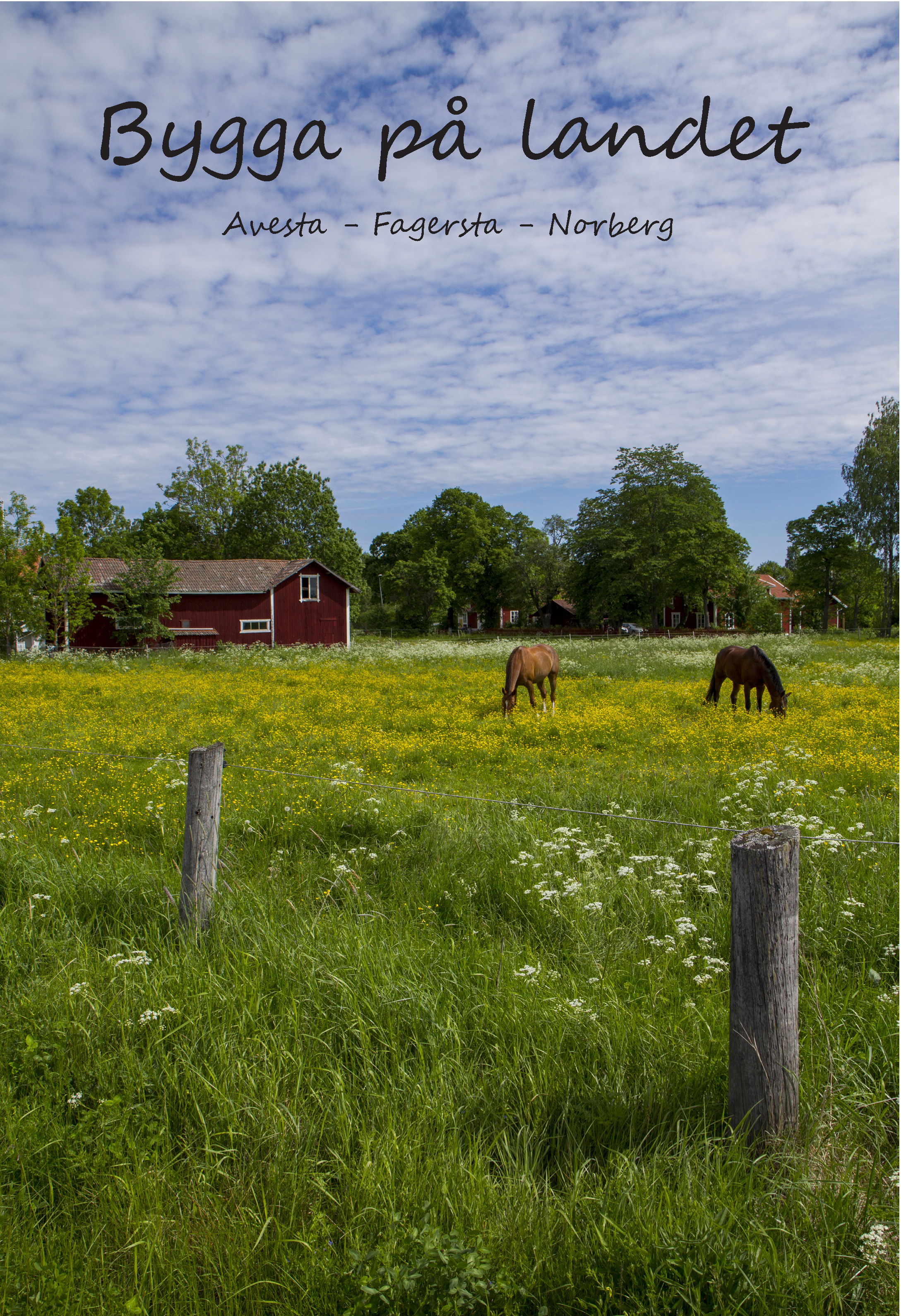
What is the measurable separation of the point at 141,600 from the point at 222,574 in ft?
18.4

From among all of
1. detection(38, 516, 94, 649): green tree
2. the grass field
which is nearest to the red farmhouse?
detection(38, 516, 94, 649): green tree

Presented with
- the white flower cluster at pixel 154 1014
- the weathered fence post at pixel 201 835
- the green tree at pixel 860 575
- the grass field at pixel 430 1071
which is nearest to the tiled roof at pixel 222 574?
the grass field at pixel 430 1071

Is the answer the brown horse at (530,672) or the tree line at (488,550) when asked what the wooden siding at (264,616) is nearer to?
the tree line at (488,550)

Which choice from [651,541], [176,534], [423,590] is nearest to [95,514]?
[176,534]

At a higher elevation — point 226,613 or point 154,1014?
point 226,613

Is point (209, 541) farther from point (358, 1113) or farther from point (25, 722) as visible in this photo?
Result: point (358, 1113)

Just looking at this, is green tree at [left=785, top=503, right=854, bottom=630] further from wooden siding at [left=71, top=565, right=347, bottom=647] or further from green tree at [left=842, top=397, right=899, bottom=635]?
wooden siding at [left=71, top=565, right=347, bottom=647]

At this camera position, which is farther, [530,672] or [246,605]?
[246,605]

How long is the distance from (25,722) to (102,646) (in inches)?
1043

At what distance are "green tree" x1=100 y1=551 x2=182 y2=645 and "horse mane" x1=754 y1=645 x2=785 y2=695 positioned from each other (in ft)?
102

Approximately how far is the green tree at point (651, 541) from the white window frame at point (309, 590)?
2470cm

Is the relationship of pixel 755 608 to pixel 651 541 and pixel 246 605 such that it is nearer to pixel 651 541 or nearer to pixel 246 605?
pixel 651 541

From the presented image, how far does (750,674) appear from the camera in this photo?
13289mm

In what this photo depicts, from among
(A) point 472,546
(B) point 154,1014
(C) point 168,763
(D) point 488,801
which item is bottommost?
(B) point 154,1014
